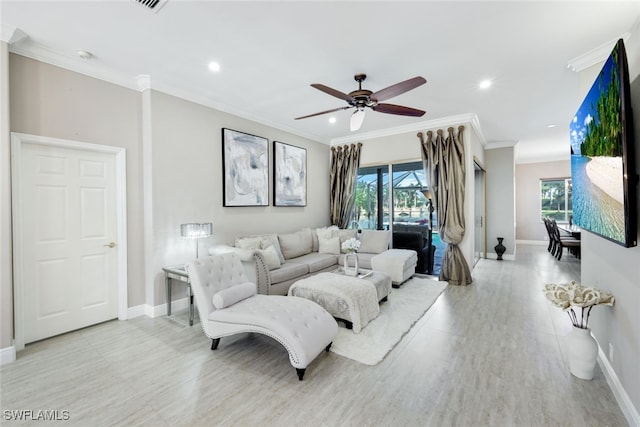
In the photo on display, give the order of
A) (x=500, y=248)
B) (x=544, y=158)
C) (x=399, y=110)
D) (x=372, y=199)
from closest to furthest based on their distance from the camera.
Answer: (x=399, y=110) < (x=372, y=199) < (x=500, y=248) < (x=544, y=158)

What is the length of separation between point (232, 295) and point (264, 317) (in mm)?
548

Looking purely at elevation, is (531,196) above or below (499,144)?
below

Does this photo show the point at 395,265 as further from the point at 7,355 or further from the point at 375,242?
the point at 7,355

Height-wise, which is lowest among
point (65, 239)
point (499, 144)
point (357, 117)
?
point (65, 239)

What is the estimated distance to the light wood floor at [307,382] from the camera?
6.08ft

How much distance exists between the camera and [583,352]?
222 cm

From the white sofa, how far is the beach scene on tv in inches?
125

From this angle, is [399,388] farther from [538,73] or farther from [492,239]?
[492,239]

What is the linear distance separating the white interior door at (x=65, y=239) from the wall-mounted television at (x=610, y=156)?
471cm

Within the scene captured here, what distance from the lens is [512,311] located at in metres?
3.64

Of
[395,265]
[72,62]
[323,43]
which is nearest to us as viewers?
[323,43]

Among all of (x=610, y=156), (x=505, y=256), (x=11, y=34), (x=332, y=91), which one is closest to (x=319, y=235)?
(x=332, y=91)

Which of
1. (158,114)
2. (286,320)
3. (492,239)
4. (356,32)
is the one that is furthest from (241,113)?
(492,239)

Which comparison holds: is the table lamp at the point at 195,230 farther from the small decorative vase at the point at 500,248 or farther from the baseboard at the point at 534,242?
the baseboard at the point at 534,242
